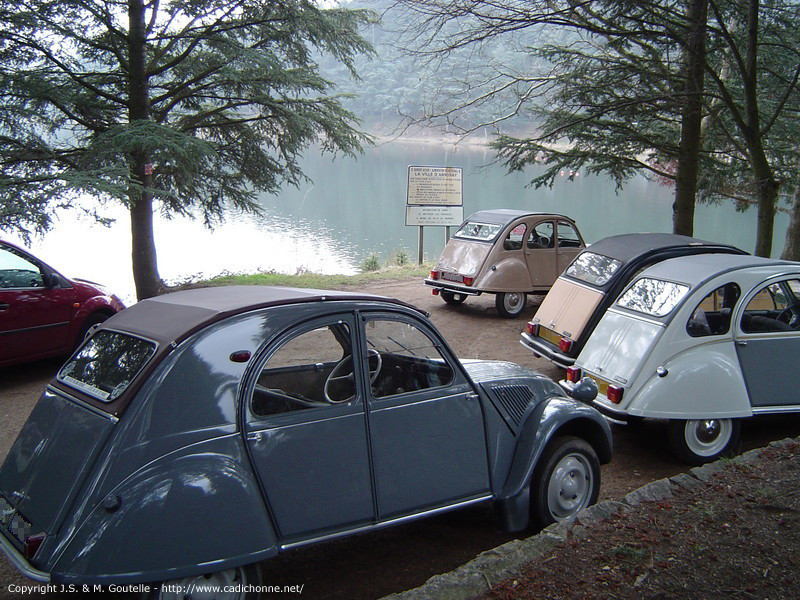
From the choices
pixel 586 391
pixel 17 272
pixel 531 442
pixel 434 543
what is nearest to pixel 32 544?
pixel 434 543

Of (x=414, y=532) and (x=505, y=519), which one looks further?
(x=414, y=532)

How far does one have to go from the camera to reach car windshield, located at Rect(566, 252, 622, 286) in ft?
29.2

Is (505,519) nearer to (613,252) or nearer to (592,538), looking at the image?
(592,538)

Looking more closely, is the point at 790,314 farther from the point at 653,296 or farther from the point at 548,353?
the point at 548,353

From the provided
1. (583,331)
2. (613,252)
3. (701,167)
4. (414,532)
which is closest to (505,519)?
(414,532)

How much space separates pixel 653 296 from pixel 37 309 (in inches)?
274

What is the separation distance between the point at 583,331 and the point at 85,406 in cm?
644

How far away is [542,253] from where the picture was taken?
13523mm

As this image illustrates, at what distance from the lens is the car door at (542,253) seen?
13.5m

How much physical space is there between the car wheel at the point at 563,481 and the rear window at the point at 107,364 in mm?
2646

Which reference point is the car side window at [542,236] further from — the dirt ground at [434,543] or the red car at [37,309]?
the red car at [37,309]

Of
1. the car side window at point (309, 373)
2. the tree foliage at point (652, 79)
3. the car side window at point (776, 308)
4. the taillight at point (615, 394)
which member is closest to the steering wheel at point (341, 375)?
the car side window at point (309, 373)

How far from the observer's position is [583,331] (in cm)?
882

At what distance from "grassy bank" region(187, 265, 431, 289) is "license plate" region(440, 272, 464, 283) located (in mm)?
3046
